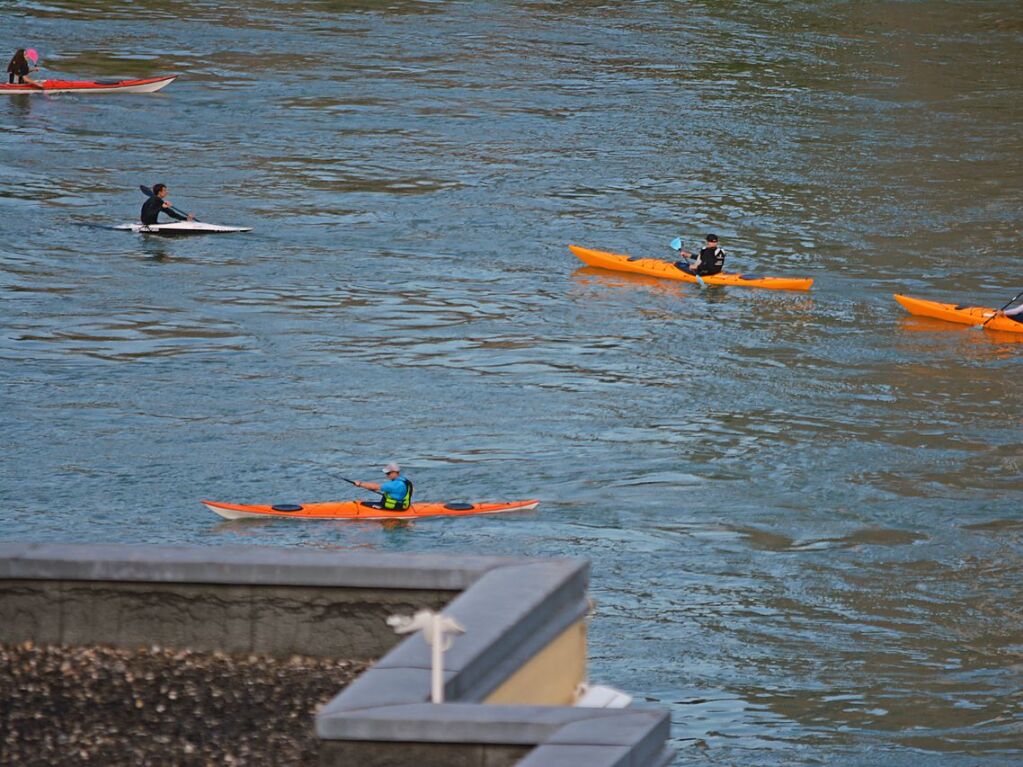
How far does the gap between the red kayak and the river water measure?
0.37 metres

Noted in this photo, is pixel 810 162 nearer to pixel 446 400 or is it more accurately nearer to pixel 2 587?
pixel 446 400

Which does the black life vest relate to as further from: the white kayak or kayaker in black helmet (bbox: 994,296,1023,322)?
the white kayak

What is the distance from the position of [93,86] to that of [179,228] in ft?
47.1

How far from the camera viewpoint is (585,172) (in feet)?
150

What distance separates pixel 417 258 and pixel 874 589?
717 inches

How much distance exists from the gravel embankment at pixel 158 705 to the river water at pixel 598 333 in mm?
10396

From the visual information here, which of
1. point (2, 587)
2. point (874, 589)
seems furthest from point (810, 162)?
point (2, 587)

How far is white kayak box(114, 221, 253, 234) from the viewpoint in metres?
38.8

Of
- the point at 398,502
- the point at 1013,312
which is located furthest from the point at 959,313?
the point at 398,502

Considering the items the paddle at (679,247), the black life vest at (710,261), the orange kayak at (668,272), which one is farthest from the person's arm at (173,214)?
the black life vest at (710,261)

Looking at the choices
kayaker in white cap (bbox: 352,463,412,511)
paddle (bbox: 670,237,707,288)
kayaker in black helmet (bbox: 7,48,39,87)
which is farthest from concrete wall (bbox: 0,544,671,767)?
kayaker in black helmet (bbox: 7,48,39,87)

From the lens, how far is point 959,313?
3331cm

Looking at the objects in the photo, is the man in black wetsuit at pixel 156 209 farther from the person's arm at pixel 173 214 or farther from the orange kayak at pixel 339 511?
the orange kayak at pixel 339 511

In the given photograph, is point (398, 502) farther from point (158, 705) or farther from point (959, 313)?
point (158, 705)
